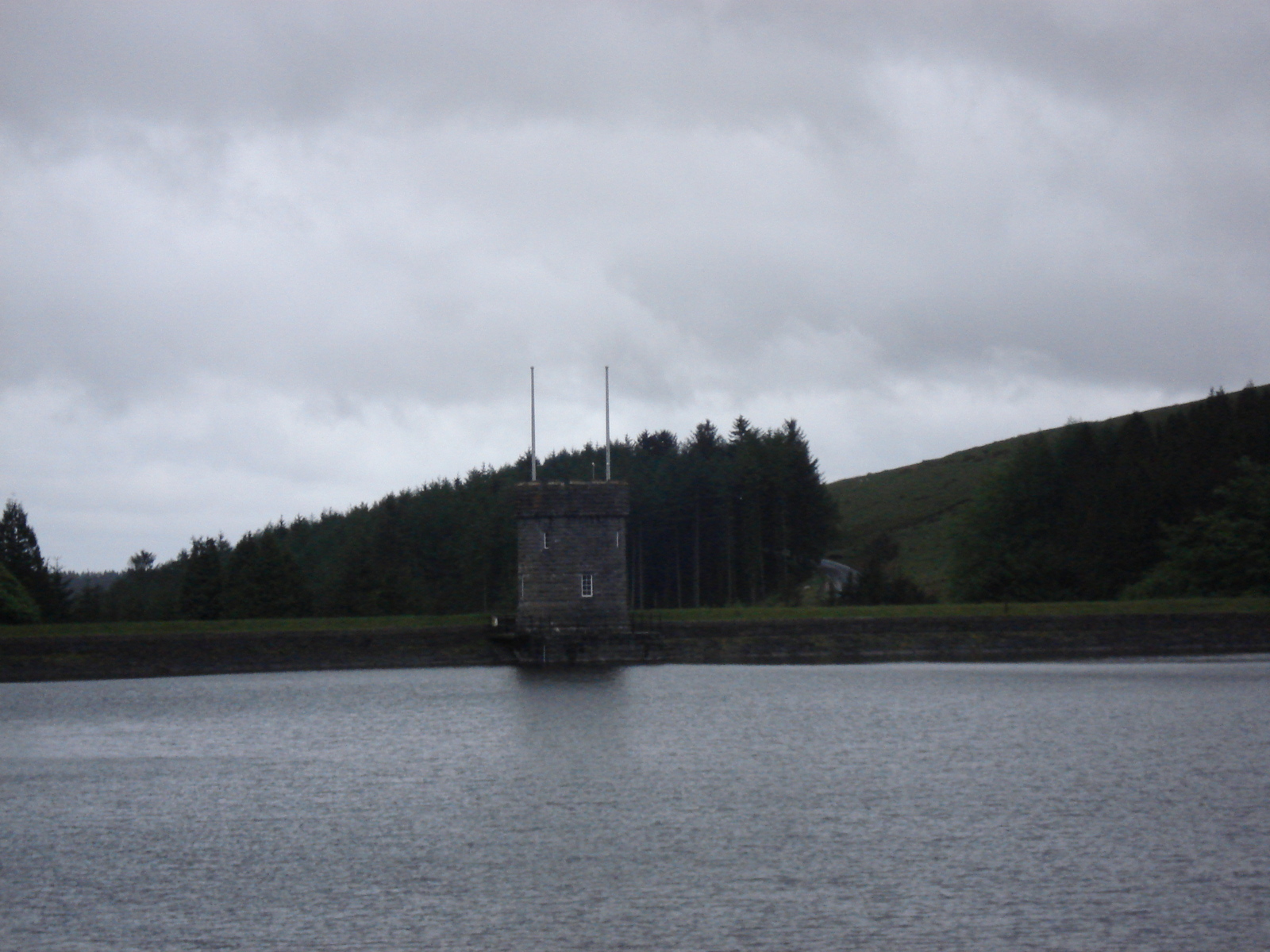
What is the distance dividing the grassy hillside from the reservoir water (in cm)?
6302

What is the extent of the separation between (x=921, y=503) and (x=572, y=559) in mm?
91091

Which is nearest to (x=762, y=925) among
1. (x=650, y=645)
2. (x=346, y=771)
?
(x=346, y=771)

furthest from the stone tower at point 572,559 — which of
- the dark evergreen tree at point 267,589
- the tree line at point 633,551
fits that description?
the dark evergreen tree at point 267,589

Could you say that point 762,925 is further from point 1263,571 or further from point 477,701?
point 1263,571

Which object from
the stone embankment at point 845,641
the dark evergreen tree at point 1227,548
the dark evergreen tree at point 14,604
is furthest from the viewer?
the dark evergreen tree at point 1227,548

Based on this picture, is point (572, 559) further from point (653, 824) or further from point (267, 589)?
point (653, 824)

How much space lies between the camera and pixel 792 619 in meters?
60.9

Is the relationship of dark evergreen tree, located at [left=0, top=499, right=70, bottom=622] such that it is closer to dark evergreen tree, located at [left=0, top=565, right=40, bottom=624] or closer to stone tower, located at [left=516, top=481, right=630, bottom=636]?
dark evergreen tree, located at [left=0, top=565, right=40, bottom=624]

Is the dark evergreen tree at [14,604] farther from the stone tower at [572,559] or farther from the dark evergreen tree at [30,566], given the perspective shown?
the stone tower at [572,559]

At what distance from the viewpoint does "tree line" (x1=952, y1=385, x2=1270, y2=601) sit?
232ft

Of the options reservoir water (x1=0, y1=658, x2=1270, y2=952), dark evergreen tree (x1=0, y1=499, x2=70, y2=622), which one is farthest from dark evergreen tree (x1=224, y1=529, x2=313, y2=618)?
reservoir water (x1=0, y1=658, x2=1270, y2=952)

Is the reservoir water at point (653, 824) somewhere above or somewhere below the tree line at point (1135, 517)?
below

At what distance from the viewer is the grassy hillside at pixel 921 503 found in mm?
116125

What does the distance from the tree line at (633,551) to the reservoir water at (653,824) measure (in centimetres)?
3404
